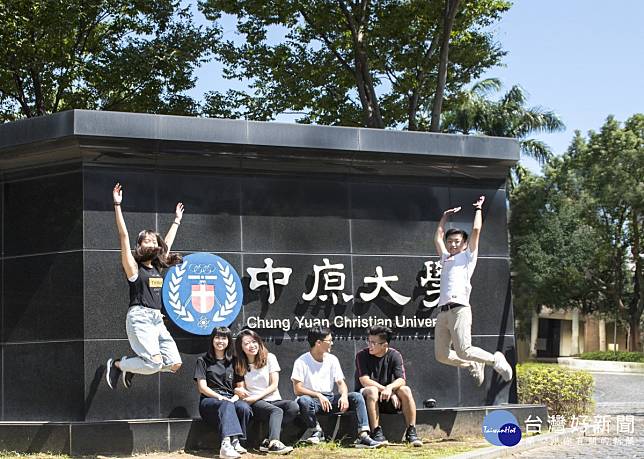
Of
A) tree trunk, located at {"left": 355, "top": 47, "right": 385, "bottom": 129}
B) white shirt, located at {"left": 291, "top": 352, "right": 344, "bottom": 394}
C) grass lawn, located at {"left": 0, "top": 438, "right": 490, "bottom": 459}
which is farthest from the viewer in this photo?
tree trunk, located at {"left": 355, "top": 47, "right": 385, "bottom": 129}

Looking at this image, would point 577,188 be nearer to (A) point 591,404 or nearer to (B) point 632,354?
(B) point 632,354

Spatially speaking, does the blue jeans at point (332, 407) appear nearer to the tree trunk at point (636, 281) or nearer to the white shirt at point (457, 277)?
the white shirt at point (457, 277)

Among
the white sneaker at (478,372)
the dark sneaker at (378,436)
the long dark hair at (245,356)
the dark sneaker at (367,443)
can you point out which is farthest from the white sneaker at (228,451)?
the white sneaker at (478,372)

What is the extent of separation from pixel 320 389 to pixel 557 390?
12.4 feet

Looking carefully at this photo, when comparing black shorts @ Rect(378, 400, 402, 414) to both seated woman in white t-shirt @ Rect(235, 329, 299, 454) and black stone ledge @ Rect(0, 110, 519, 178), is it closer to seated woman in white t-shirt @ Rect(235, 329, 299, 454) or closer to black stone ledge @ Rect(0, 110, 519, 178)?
seated woman in white t-shirt @ Rect(235, 329, 299, 454)

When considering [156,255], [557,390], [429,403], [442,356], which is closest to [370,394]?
[442,356]

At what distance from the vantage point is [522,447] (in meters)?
10.5

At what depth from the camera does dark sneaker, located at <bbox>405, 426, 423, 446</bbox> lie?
10.4 m

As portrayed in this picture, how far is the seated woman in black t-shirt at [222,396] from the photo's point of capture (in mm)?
9680

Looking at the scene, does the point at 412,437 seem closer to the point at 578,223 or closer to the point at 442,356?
the point at 442,356

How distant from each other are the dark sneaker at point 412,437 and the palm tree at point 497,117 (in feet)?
83.5

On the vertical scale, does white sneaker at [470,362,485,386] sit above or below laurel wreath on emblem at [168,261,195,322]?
below

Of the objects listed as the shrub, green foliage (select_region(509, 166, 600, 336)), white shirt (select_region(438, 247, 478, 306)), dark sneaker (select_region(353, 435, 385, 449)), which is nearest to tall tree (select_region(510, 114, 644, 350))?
green foliage (select_region(509, 166, 600, 336))

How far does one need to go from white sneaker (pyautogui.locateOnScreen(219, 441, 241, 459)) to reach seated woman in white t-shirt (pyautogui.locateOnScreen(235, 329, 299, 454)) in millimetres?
471
